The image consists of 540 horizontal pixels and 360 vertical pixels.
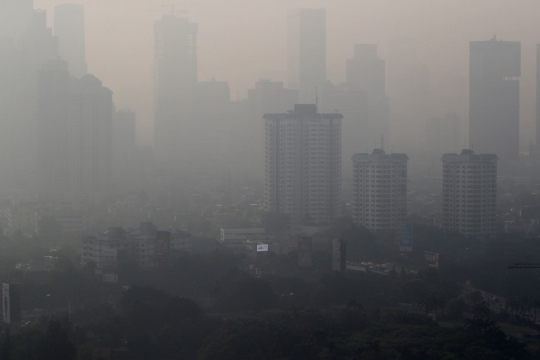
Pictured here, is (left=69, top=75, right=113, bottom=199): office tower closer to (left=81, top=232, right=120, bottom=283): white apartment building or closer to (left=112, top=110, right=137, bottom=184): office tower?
(left=112, top=110, right=137, bottom=184): office tower

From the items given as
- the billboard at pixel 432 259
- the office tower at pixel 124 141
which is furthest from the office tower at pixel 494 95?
the billboard at pixel 432 259

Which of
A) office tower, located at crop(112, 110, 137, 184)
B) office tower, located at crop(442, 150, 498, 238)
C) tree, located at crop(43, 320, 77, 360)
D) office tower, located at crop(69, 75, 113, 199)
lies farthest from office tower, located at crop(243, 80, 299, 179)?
tree, located at crop(43, 320, 77, 360)

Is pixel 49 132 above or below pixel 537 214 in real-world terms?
above

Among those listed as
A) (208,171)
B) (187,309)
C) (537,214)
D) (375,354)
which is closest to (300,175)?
(537,214)

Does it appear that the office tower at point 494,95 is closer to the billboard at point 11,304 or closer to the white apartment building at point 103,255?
the white apartment building at point 103,255

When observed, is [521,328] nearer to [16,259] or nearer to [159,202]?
[16,259]

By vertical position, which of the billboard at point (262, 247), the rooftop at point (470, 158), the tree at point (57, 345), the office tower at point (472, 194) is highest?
the rooftop at point (470, 158)
